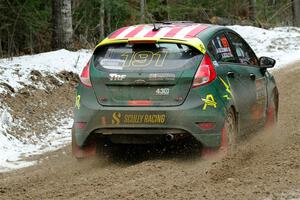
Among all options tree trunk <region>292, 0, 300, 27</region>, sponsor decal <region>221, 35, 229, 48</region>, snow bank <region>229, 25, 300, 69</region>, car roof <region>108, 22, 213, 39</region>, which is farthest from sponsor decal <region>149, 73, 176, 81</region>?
tree trunk <region>292, 0, 300, 27</region>

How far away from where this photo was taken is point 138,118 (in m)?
7.61

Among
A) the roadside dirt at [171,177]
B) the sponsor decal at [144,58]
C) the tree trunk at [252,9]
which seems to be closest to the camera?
the roadside dirt at [171,177]

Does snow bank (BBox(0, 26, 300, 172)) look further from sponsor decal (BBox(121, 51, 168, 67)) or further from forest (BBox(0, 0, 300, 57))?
sponsor decal (BBox(121, 51, 168, 67))

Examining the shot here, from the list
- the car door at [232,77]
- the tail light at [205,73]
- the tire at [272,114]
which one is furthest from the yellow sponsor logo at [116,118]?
the tire at [272,114]

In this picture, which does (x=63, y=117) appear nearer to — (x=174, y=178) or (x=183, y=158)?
(x=183, y=158)

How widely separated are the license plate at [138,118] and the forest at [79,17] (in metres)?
8.68

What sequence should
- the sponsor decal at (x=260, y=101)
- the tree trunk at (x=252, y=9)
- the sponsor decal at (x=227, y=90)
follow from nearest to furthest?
the sponsor decal at (x=227, y=90) → the sponsor decal at (x=260, y=101) → the tree trunk at (x=252, y=9)

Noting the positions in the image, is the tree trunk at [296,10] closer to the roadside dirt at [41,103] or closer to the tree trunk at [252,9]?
the tree trunk at [252,9]

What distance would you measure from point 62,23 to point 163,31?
8.15 metres

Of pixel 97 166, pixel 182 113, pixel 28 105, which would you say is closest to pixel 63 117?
pixel 28 105

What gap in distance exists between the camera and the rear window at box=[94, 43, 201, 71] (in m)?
7.75

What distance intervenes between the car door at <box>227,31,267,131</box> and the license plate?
1.37 meters

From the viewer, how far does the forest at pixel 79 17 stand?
16.3 meters

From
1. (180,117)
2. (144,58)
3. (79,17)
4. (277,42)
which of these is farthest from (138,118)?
(277,42)
